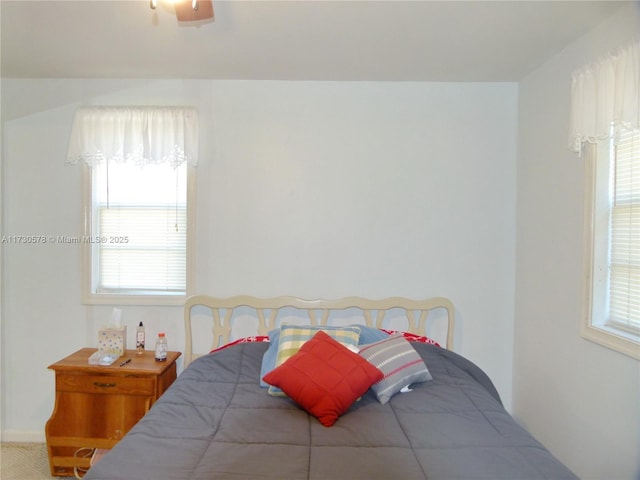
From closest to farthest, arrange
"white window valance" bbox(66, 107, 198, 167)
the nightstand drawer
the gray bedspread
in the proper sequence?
the gray bedspread → the nightstand drawer → "white window valance" bbox(66, 107, 198, 167)

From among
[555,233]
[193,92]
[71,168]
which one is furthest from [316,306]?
[71,168]

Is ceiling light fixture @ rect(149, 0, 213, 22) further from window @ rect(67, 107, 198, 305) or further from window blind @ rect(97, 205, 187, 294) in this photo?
window blind @ rect(97, 205, 187, 294)

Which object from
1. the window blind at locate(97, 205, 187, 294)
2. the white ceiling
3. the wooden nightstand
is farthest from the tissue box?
the white ceiling

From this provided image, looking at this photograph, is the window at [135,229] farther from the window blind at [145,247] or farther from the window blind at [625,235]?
the window blind at [625,235]

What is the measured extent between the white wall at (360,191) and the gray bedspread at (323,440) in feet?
3.01

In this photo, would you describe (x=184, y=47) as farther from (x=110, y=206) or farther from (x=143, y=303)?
(x=143, y=303)

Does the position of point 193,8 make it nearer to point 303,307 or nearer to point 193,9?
point 193,9

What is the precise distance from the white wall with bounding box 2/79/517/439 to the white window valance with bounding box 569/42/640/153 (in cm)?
83

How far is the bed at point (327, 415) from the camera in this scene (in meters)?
1.43

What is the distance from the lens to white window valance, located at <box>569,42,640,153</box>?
182cm

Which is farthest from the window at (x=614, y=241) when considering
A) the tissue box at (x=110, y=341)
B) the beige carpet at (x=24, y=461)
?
Result: the beige carpet at (x=24, y=461)

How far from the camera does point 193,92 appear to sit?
298 centimetres

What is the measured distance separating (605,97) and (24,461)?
391cm

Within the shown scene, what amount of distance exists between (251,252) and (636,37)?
2.38 m
